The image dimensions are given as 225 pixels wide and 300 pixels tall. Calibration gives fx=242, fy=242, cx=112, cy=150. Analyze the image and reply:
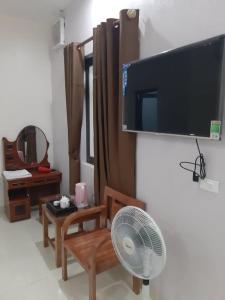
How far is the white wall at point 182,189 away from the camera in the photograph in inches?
54.0

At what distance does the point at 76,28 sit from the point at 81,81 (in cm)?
70

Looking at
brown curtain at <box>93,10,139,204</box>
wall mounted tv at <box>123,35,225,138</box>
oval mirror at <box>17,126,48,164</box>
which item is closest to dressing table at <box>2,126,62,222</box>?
oval mirror at <box>17,126,48,164</box>

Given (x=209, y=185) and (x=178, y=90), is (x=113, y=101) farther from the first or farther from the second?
(x=209, y=185)

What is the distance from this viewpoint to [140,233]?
1408 millimetres

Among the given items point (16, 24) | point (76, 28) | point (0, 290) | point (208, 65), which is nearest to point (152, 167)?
point (208, 65)

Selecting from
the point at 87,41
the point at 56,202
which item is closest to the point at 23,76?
the point at 87,41

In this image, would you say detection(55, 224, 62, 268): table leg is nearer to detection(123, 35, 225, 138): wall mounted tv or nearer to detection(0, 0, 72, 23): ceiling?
detection(123, 35, 225, 138): wall mounted tv

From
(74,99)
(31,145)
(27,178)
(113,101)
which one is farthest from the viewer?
(31,145)

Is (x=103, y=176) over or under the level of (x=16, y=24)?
under

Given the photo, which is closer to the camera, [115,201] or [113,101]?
[113,101]

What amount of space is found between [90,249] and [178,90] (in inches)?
53.0

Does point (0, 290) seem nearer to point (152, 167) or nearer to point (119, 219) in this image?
point (119, 219)

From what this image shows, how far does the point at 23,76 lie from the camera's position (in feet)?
11.4

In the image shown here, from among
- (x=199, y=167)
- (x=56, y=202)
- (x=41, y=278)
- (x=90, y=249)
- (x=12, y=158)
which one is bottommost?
(x=41, y=278)
